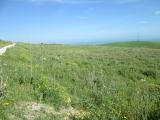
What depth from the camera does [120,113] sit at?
8.88 meters

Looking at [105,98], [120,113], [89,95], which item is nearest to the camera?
[120,113]

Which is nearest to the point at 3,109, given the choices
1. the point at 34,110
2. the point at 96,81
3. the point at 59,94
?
the point at 34,110

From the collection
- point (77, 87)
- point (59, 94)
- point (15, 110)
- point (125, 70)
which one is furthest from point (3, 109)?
point (125, 70)

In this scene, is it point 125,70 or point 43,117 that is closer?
point 43,117

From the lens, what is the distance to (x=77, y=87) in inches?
579

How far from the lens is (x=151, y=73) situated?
22.7m

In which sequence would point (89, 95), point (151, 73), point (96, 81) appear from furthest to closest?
point (151, 73) < point (96, 81) < point (89, 95)

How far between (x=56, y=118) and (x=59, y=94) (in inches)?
98.0

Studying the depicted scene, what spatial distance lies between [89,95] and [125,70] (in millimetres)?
10732

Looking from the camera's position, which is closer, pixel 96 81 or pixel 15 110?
pixel 15 110

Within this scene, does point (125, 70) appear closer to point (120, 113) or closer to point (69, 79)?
point (69, 79)

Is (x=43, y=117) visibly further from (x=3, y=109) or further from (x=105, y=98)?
(x=105, y=98)

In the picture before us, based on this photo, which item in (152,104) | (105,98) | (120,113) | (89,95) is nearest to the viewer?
(120,113)

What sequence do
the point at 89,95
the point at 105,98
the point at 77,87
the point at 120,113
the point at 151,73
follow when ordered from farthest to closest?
the point at 151,73
the point at 77,87
the point at 89,95
the point at 105,98
the point at 120,113
